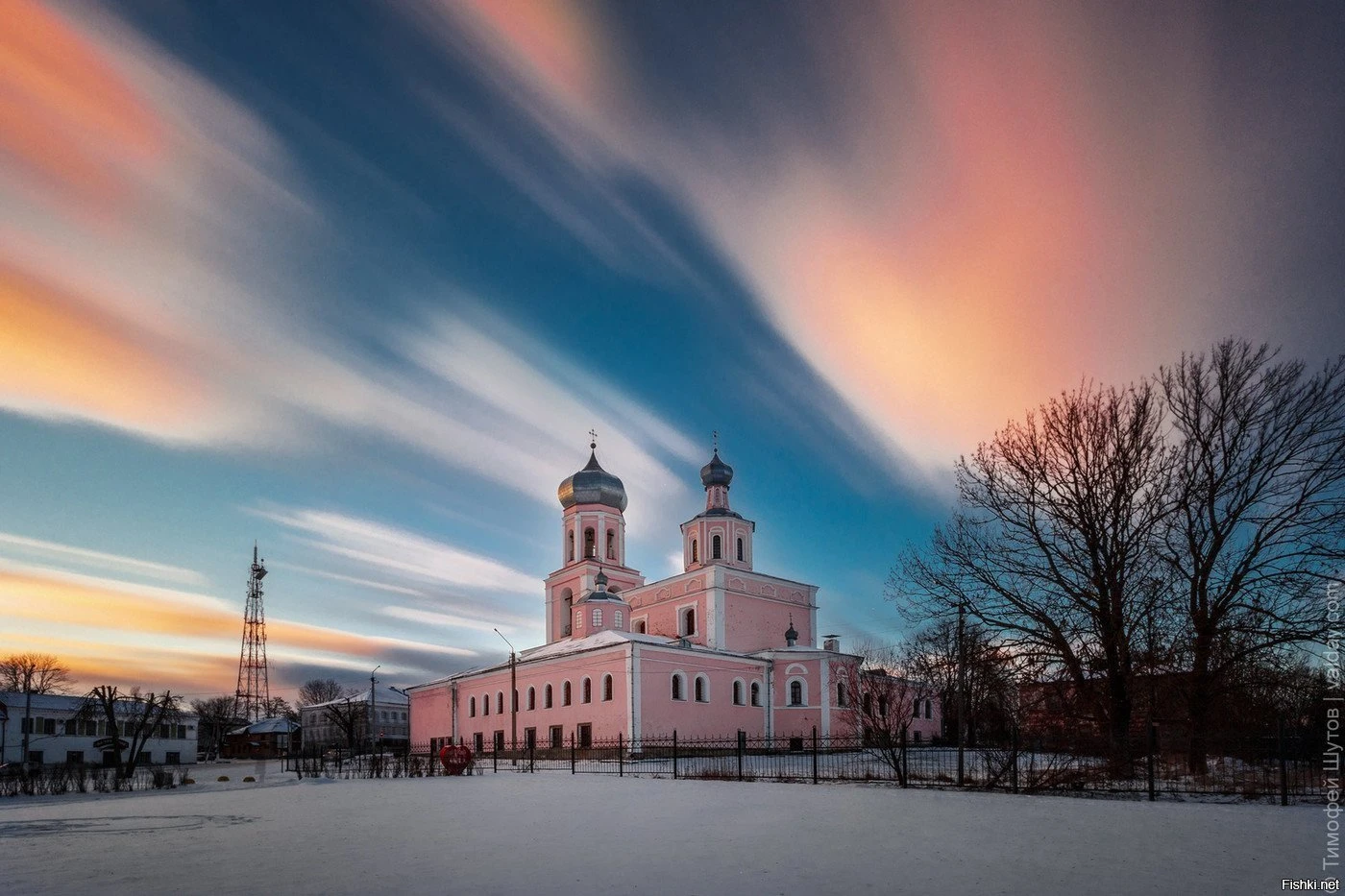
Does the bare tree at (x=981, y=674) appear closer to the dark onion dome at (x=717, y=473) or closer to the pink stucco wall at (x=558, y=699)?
the pink stucco wall at (x=558, y=699)

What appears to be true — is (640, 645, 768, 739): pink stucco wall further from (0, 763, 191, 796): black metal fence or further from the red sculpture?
(0, 763, 191, 796): black metal fence

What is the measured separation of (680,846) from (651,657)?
3090 cm

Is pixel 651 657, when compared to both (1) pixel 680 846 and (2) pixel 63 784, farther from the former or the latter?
(1) pixel 680 846

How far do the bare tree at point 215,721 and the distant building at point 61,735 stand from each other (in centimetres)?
461

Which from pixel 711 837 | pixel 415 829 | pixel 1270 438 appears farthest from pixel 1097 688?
pixel 415 829

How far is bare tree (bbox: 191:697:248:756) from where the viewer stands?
7469 cm

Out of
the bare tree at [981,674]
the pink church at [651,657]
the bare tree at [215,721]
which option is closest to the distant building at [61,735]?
the bare tree at [215,721]

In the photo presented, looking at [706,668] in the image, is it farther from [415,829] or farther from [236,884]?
[236,884]

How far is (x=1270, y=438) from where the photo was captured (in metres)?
18.9

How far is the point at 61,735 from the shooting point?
50.2 meters

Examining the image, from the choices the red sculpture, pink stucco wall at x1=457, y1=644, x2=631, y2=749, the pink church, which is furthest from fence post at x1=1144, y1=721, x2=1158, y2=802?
pink stucco wall at x1=457, y1=644, x2=631, y2=749

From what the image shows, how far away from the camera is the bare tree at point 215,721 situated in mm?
74688

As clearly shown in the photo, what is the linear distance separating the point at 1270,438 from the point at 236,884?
20.2 meters

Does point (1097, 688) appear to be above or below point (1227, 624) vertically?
below
